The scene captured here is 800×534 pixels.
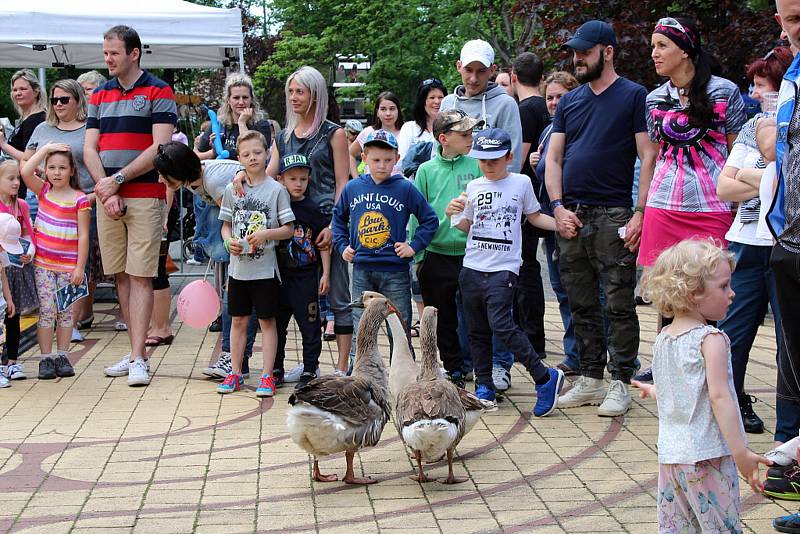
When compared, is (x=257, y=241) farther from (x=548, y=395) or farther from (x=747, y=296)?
(x=747, y=296)

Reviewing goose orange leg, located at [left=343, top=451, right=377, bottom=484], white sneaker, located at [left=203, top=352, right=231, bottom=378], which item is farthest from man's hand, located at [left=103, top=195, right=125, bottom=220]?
goose orange leg, located at [left=343, top=451, right=377, bottom=484]

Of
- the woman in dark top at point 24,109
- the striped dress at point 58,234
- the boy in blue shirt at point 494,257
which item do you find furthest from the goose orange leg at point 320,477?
the woman in dark top at point 24,109

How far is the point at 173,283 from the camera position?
14.5 meters

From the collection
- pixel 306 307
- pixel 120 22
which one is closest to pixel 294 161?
pixel 306 307

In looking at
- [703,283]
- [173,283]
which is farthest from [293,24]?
[703,283]

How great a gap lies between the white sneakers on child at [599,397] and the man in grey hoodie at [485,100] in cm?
170

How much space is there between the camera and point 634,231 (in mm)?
7000

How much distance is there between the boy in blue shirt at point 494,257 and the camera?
7.16 m

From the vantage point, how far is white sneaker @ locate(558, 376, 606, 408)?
747cm

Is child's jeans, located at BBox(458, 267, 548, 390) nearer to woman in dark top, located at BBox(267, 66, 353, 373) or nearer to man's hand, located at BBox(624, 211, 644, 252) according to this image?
man's hand, located at BBox(624, 211, 644, 252)

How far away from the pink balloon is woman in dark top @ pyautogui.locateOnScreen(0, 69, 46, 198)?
337 centimetres

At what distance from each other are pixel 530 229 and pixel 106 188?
3432 millimetres

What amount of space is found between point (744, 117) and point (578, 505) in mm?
2727

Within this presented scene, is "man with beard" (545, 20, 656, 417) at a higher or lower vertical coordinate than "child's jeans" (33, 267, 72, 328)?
higher
